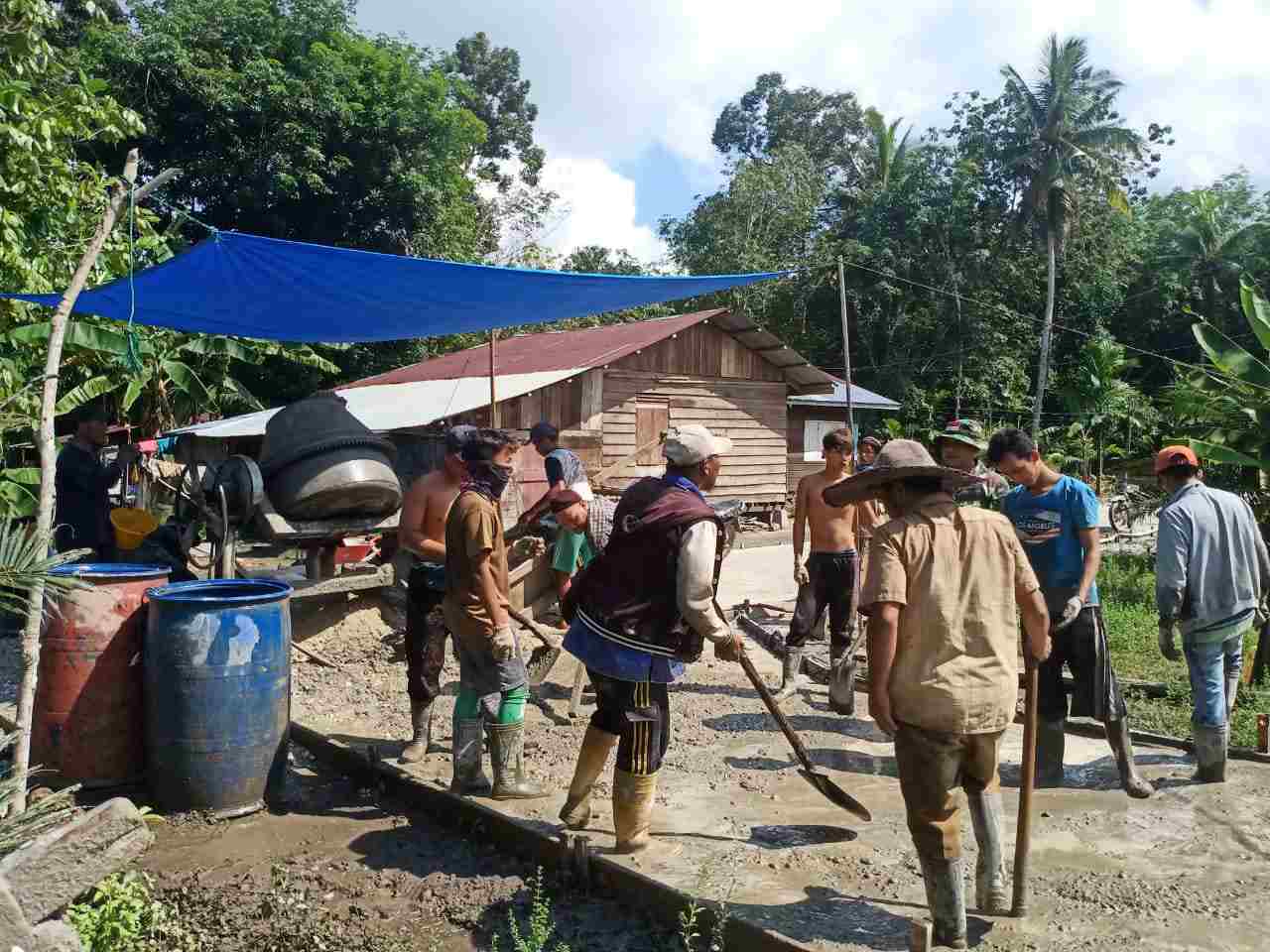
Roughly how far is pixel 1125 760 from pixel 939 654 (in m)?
2.22

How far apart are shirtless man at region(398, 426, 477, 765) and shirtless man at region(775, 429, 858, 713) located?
2.37 m

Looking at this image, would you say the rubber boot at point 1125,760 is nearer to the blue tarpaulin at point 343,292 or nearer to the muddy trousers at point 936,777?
the muddy trousers at point 936,777

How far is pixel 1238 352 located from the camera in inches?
384

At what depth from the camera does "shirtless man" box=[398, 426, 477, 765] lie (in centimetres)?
523

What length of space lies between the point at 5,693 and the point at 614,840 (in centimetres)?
479

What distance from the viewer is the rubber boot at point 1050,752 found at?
4824mm

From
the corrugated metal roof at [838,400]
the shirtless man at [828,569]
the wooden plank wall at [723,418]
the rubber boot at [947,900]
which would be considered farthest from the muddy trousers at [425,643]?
the corrugated metal roof at [838,400]

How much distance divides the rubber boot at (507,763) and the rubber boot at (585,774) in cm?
39

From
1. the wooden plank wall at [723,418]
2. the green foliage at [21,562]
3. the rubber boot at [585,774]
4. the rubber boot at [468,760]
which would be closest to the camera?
the green foliage at [21,562]

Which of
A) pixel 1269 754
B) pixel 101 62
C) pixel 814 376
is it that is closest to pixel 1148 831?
pixel 1269 754

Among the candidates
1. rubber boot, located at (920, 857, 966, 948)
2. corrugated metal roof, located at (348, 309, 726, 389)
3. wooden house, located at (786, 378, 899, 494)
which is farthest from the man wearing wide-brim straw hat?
wooden house, located at (786, 378, 899, 494)

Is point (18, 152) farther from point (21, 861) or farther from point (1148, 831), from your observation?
point (1148, 831)

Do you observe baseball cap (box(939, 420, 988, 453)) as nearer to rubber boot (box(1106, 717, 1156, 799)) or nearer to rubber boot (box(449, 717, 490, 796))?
rubber boot (box(1106, 717, 1156, 799))

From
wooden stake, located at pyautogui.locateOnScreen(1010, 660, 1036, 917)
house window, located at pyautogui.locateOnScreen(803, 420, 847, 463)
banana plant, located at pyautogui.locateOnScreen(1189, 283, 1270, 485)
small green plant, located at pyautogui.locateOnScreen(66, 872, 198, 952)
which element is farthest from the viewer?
house window, located at pyautogui.locateOnScreen(803, 420, 847, 463)
